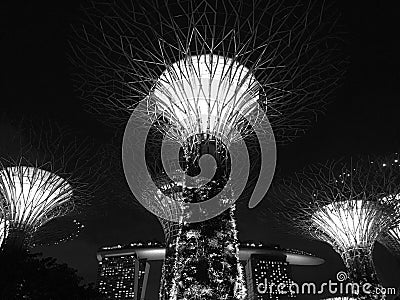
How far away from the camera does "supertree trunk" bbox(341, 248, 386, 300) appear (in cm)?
1750

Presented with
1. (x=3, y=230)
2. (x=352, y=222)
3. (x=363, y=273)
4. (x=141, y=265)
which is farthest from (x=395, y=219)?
(x=141, y=265)

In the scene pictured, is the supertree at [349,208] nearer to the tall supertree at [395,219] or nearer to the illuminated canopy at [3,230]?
the tall supertree at [395,219]

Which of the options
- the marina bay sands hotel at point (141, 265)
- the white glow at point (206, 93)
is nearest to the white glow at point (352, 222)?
the white glow at point (206, 93)

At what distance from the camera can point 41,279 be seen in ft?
34.1

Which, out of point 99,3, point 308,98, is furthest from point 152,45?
point 308,98

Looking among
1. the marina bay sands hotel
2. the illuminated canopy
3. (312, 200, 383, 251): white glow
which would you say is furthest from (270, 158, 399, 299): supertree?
the marina bay sands hotel

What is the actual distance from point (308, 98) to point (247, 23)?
12.3 ft

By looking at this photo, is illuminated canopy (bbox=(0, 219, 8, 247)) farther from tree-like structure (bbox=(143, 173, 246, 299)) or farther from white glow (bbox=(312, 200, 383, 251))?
white glow (bbox=(312, 200, 383, 251))

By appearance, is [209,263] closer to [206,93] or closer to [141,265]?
[206,93]

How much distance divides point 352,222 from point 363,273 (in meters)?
2.31

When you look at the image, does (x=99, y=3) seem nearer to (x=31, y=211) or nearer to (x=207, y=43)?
(x=207, y=43)

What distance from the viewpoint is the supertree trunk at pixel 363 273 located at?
17500mm

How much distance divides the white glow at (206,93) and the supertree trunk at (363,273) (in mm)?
9518

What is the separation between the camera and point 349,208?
19844 millimetres
